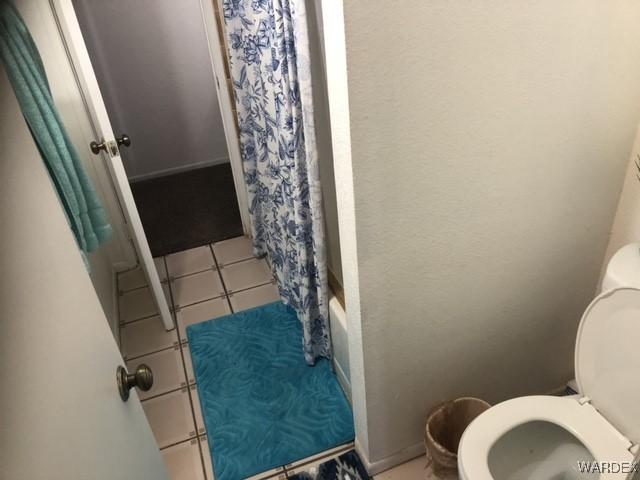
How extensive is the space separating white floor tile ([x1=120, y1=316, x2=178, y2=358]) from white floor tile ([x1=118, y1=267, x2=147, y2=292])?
1.11ft

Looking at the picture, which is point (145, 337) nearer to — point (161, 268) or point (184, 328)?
point (184, 328)

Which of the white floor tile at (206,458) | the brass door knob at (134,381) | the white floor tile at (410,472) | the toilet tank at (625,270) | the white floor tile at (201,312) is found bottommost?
the white floor tile at (410,472)

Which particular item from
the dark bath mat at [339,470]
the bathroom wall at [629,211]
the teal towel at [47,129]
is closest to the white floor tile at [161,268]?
the teal towel at [47,129]

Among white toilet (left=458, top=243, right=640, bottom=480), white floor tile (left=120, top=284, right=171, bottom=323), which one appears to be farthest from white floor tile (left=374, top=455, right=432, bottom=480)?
white floor tile (left=120, top=284, right=171, bottom=323)

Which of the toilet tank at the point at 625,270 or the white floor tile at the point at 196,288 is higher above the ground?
the toilet tank at the point at 625,270

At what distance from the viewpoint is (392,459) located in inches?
70.0

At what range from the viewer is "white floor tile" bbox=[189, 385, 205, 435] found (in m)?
2.01

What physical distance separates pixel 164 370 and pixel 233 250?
38.7 inches

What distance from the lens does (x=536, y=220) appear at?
4.80ft

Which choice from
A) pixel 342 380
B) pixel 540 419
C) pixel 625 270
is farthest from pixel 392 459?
pixel 625 270

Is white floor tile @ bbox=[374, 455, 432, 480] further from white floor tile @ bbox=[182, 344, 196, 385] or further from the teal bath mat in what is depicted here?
white floor tile @ bbox=[182, 344, 196, 385]

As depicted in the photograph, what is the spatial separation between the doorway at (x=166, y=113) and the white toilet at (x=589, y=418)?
2167mm

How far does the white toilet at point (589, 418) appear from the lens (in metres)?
1.28

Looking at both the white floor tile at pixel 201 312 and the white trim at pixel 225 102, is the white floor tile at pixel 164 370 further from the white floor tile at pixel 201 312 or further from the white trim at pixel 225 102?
the white trim at pixel 225 102
